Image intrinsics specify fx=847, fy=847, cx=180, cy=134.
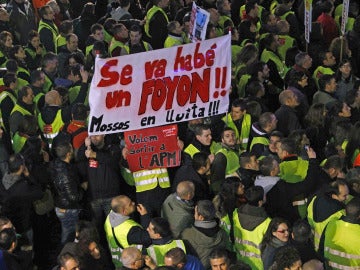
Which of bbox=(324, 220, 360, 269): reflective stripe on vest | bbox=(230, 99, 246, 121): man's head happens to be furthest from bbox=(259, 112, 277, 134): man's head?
bbox=(324, 220, 360, 269): reflective stripe on vest

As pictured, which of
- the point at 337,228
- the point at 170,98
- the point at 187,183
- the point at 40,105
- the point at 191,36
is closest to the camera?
the point at 337,228

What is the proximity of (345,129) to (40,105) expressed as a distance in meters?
4.51

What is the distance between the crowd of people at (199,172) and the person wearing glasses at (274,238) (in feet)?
0.04

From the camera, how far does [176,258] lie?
767cm

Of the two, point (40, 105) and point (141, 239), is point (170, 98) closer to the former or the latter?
point (141, 239)

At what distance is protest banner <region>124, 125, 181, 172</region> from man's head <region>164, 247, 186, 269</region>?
2313 millimetres

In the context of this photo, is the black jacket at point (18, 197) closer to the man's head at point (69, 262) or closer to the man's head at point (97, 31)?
the man's head at point (69, 262)

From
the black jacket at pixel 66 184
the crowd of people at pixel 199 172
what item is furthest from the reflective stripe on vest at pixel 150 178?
the black jacket at pixel 66 184

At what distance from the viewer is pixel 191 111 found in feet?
32.5

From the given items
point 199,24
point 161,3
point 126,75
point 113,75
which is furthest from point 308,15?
point 113,75

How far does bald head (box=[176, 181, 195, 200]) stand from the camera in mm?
8867

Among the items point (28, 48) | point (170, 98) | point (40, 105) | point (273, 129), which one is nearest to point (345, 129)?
point (273, 129)

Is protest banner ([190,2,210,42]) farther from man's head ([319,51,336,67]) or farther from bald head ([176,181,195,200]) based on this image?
bald head ([176,181,195,200])

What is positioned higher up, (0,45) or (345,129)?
(345,129)
